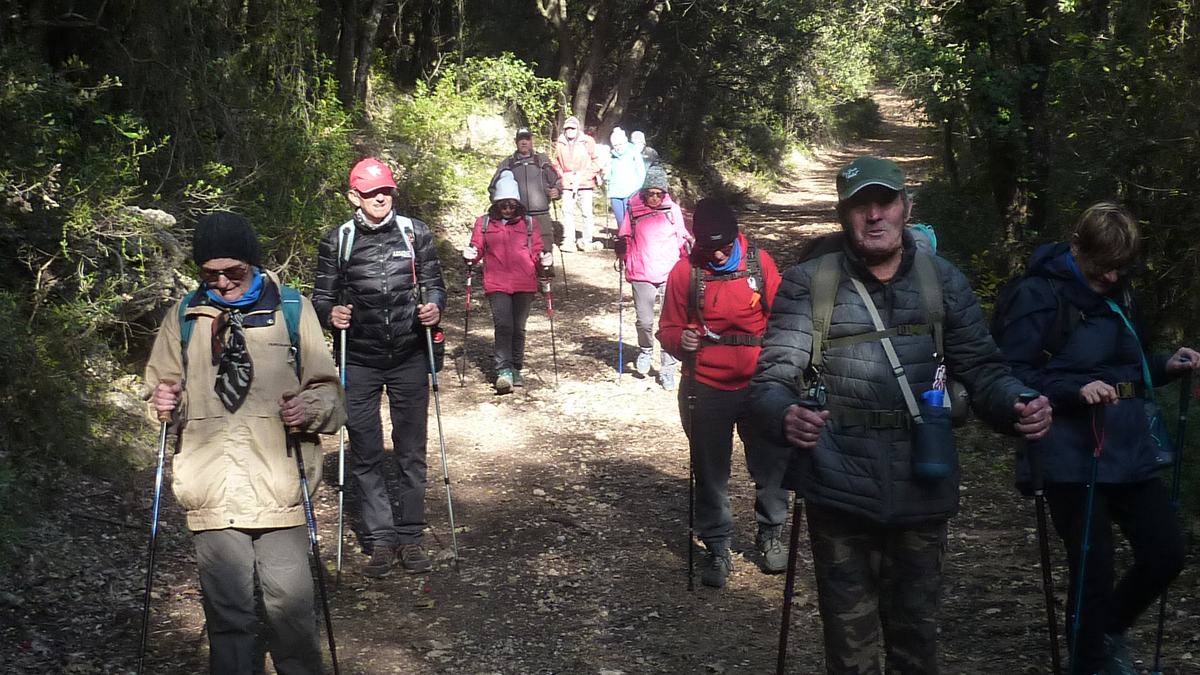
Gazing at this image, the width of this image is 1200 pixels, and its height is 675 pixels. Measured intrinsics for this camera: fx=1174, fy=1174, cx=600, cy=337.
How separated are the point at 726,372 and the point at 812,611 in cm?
147

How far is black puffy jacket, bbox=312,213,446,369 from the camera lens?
709 cm

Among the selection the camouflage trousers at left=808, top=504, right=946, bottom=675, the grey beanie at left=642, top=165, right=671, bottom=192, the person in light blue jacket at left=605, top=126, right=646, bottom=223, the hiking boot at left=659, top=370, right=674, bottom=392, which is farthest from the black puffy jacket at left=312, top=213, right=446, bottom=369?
the person in light blue jacket at left=605, top=126, right=646, bottom=223

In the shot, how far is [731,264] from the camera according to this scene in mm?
7078

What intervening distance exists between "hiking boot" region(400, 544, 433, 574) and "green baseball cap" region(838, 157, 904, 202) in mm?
4395

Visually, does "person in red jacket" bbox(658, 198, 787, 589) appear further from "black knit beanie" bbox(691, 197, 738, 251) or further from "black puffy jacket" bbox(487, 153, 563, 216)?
"black puffy jacket" bbox(487, 153, 563, 216)

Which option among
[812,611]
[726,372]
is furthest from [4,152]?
[812,611]

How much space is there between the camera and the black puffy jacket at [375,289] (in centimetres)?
709

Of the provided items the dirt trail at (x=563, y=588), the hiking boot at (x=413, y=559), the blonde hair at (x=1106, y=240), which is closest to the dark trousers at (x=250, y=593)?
the dirt trail at (x=563, y=588)

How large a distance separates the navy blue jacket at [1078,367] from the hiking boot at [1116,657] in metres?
0.76

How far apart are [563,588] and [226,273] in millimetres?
3466

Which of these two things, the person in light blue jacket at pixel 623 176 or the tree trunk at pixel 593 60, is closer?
the person in light blue jacket at pixel 623 176

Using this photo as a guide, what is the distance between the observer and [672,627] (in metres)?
6.59

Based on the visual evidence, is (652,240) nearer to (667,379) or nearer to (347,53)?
(667,379)

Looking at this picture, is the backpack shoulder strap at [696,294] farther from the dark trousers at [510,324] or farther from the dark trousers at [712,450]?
the dark trousers at [510,324]
